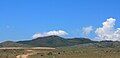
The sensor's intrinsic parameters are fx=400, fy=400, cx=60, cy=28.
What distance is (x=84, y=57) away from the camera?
14200 centimetres
